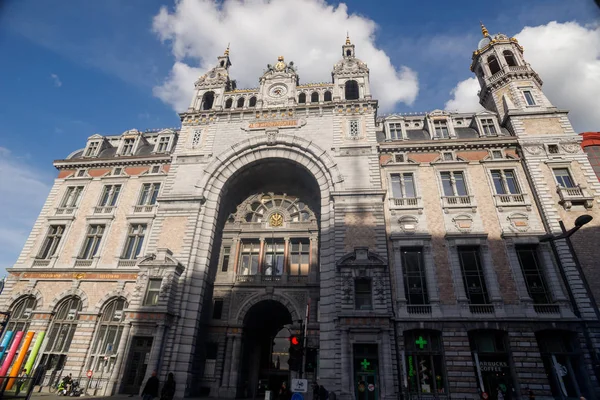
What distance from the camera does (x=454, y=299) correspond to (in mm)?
22875

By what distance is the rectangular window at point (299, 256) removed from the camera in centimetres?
2859

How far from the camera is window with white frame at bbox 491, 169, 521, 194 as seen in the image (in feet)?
87.0

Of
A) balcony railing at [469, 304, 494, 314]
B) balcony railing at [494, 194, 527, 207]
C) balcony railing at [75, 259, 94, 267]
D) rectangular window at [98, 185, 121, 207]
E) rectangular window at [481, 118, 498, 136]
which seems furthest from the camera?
rectangular window at [98, 185, 121, 207]

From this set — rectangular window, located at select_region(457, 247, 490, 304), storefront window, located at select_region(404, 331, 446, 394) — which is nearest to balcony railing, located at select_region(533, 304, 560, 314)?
rectangular window, located at select_region(457, 247, 490, 304)

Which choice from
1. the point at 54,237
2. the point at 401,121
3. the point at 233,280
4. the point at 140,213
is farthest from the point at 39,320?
the point at 401,121

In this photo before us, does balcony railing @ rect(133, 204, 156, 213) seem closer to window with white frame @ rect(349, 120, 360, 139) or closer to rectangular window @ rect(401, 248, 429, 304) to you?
window with white frame @ rect(349, 120, 360, 139)

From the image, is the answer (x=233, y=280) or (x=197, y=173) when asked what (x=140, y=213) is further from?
(x=233, y=280)

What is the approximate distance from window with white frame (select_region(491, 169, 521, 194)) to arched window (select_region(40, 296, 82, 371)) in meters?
35.0

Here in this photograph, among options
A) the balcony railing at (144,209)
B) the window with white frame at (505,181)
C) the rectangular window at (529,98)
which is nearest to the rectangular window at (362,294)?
the window with white frame at (505,181)

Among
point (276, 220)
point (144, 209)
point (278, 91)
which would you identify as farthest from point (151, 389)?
point (278, 91)

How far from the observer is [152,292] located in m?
24.6

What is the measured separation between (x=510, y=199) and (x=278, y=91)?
22.9 meters

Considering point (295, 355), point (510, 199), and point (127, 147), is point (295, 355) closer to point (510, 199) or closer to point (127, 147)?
point (510, 199)

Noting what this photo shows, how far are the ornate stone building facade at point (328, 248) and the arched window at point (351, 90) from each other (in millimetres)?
735
